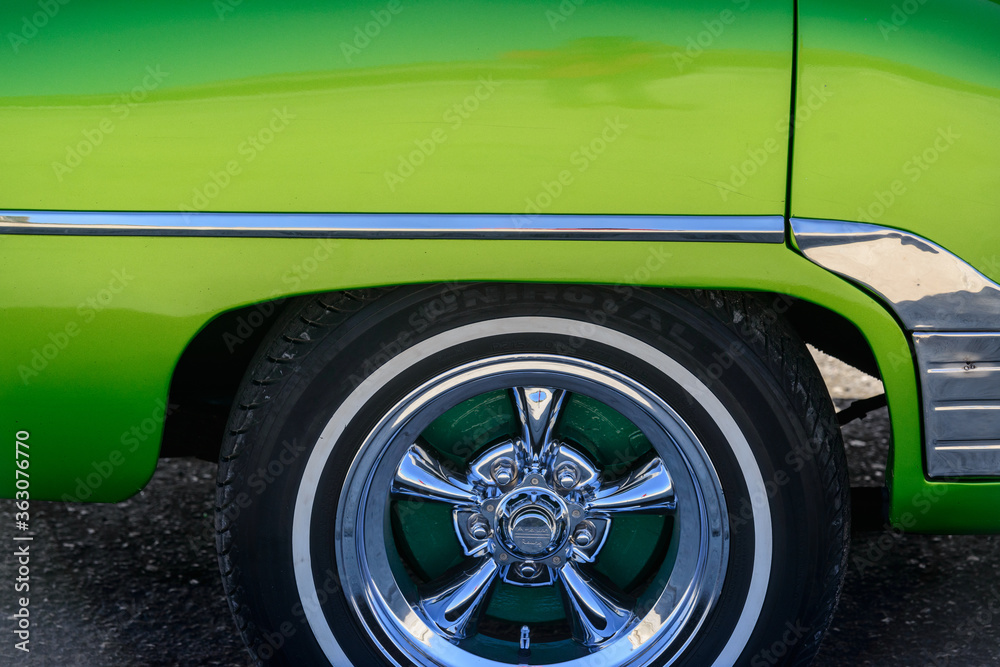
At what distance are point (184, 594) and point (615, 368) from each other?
135 centimetres

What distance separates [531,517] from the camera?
6.41 ft

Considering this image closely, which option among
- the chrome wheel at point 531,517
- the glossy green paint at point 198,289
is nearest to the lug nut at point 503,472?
→ the chrome wheel at point 531,517

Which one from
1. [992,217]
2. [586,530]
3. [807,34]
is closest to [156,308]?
[586,530]

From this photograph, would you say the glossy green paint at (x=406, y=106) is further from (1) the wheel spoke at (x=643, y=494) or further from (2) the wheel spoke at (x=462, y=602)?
(2) the wheel spoke at (x=462, y=602)

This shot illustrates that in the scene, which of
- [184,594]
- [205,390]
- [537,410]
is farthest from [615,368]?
[184,594]

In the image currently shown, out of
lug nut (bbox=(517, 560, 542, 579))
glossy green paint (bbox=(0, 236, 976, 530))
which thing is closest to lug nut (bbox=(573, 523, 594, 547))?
lug nut (bbox=(517, 560, 542, 579))

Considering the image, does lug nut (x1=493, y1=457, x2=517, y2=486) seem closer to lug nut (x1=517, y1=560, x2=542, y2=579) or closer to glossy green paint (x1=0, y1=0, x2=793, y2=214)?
lug nut (x1=517, y1=560, x2=542, y2=579)

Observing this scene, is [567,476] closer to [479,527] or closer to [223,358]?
[479,527]

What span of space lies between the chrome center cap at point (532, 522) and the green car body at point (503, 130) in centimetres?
51

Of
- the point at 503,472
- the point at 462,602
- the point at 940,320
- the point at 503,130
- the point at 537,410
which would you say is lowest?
the point at 462,602

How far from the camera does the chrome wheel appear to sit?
72.9 inches

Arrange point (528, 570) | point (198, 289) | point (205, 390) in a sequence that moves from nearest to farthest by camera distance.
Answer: point (198, 289) < point (528, 570) < point (205, 390)

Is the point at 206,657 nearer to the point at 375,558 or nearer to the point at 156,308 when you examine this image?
the point at 375,558

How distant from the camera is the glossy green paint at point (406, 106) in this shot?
5.37 feet
